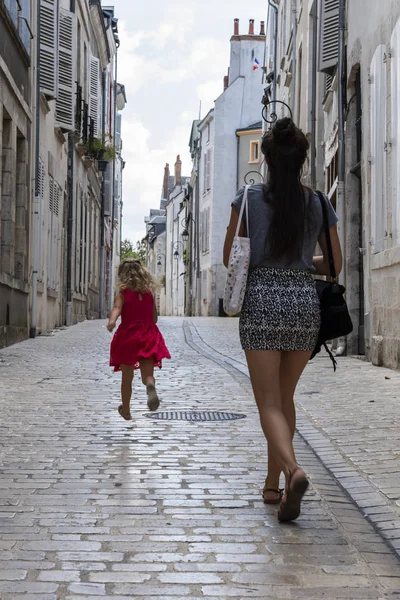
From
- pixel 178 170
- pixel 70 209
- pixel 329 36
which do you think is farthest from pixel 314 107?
pixel 178 170

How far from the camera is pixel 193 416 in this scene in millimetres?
8273

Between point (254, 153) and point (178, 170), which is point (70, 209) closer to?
point (254, 153)

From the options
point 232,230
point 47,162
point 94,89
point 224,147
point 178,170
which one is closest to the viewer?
point 232,230

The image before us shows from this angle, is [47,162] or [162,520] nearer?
[162,520]

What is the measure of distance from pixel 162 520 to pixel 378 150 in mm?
9189

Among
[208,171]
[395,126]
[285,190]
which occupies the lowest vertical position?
[285,190]

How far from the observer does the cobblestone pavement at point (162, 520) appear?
145 inches

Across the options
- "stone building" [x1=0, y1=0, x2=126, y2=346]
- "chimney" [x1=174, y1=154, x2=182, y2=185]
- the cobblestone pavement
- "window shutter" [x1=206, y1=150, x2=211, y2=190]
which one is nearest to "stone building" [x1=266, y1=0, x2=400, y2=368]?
the cobblestone pavement

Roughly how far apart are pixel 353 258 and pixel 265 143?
11.2 m

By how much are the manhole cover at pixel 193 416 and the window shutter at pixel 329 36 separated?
33.8 ft

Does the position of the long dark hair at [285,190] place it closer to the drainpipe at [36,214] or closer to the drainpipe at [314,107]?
the drainpipe at [36,214]

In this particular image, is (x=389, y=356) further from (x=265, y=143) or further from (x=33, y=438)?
(x=265, y=143)

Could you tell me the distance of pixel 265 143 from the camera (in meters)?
4.74

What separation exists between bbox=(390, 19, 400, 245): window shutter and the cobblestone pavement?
3.99 m
